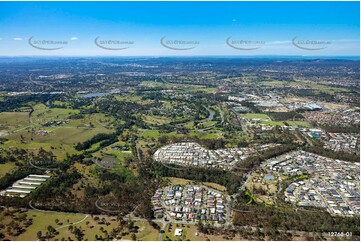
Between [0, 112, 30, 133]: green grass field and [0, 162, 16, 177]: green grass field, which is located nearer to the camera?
[0, 162, 16, 177]: green grass field

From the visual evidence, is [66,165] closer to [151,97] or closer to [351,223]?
[351,223]

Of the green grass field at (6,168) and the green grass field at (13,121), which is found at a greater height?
the green grass field at (13,121)

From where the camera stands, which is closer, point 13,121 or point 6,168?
point 6,168

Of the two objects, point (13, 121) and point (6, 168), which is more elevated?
point (13, 121)

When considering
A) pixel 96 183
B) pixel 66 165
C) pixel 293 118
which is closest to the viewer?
pixel 96 183

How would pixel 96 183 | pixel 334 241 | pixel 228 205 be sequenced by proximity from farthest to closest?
pixel 96 183 < pixel 228 205 < pixel 334 241

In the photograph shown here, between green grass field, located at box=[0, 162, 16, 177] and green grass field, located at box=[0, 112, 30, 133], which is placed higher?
green grass field, located at box=[0, 112, 30, 133]

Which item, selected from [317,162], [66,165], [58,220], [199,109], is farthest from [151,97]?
[58,220]

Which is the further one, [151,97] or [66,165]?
[151,97]

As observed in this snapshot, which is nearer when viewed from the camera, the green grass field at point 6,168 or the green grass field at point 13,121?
the green grass field at point 6,168

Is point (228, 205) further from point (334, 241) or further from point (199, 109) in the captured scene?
point (199, 109)
